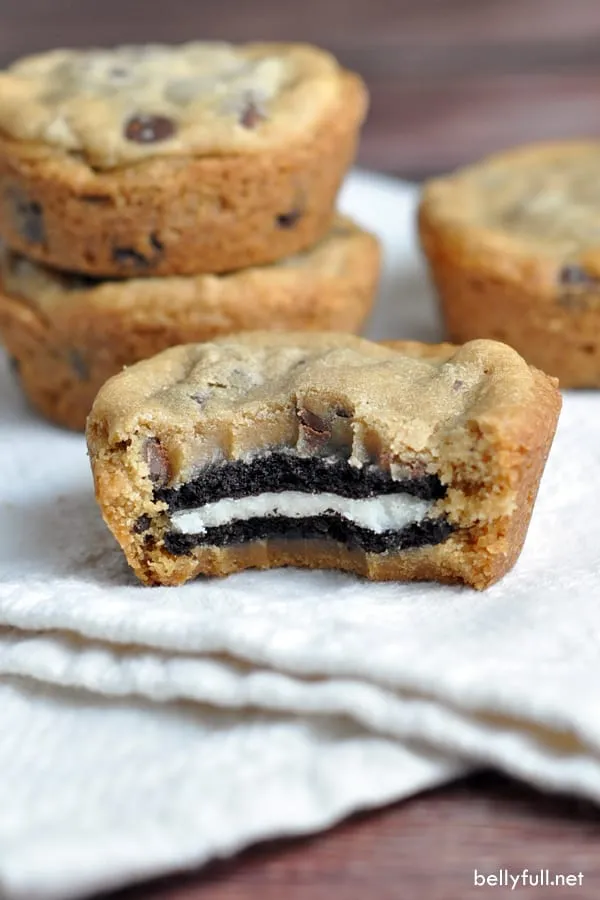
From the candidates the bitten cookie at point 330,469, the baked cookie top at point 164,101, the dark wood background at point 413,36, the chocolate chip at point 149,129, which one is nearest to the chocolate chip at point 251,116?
the baked cookie top at point 164,101

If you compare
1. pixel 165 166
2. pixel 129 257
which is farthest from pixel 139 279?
pixel 165 166

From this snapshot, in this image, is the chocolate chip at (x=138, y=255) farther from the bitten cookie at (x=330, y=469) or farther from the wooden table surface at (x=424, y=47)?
the wooden table surface at (x=424, y=47)

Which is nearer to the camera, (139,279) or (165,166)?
(165,166)

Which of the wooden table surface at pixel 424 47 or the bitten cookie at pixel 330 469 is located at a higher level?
the bitten cookie at pixel 330 469

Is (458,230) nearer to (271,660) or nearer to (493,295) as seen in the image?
(493,295)

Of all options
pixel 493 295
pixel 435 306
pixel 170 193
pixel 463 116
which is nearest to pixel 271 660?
pixel 170 193

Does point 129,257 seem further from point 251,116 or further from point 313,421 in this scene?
point 313,421

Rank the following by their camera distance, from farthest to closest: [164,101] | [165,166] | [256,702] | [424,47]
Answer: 1. [424,47]
2. [164,101]
3. [165,166]
4. [256,702]
